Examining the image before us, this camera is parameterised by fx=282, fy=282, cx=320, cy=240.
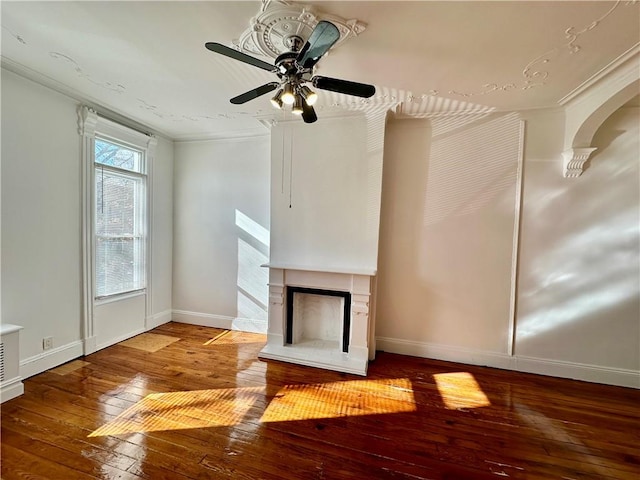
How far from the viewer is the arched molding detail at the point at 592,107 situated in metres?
2.11

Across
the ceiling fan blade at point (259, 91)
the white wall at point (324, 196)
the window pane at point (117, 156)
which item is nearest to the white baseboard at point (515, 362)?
the white wall at point (324, 196)

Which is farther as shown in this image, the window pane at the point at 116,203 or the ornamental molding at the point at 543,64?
the window pane at the point at 116,203

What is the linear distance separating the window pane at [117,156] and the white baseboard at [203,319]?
2.10 metres

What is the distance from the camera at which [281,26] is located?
1.75 meters

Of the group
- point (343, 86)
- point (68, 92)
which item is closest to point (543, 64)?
point (343, 86)

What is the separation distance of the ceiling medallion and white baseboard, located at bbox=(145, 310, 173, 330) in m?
3.57

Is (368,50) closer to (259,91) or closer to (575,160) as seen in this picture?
(259,91)

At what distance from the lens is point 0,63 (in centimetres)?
228

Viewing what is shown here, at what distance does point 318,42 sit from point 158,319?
4.07m

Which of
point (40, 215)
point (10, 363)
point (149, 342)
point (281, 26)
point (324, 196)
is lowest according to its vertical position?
point (149, 342)

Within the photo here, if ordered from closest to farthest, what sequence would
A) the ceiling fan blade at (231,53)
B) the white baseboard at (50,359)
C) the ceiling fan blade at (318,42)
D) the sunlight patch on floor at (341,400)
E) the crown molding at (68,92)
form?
the ceiling fan blade at (318,42)
the ceiling fan blade at (231,53)
the sunlight patch on floor at (341,400)
the crown molding at (68,92)
the white baseboard at (50,359)

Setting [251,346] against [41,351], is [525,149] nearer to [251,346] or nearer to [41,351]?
[251,346]

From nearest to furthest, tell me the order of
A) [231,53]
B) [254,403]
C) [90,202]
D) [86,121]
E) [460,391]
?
[231,53] → [254,403] → [460,391] → [86,121] → [90,202]

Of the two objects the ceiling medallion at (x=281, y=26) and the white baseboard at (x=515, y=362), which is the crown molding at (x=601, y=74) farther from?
the white baseboard at (x=515, y=362)
